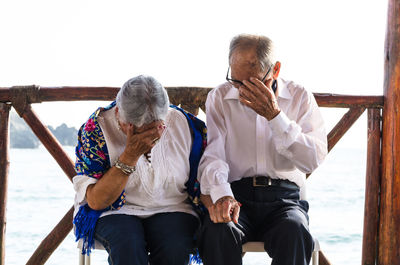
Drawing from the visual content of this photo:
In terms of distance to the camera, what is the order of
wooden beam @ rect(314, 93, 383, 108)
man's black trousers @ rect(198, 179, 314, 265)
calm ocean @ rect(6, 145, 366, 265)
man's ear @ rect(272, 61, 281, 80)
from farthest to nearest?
calm ocean @ rect(6, 145, 366, 265), wooden beam @ rect(314, 93, 383, 108), man's ear @ rect(272, 61, 281, 80), man's black trousers @ rect(198, 179, 314, 265)

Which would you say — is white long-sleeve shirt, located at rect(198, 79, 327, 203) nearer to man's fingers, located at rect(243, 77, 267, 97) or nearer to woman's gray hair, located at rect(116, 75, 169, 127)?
man's fingers, located at rect(243, 77, 267, 97)

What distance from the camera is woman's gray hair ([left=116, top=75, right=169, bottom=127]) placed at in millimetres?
1829

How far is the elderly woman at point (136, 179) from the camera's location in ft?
6.06

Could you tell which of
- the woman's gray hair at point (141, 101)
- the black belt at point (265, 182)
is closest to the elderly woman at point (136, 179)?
the woman's gray hair at point (141, 101)

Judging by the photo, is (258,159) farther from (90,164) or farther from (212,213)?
(90,164)

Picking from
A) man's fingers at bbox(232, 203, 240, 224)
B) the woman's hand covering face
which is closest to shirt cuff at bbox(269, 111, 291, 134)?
man's fingers at bbox(232, 203, 240, 224)

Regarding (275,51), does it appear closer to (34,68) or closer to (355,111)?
(355,111)

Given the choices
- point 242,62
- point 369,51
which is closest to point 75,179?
point 242,62

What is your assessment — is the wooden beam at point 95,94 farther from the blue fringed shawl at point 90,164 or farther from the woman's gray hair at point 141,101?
the woman's gray hair at point 141,101

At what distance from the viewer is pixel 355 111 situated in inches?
113

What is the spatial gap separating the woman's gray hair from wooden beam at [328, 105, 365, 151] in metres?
1.36

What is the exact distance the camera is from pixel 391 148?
2.79 meters

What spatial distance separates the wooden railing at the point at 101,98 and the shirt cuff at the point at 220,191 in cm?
85

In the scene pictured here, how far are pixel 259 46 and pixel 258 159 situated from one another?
Result: 48 cm
